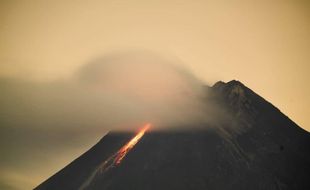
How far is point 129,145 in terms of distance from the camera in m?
139

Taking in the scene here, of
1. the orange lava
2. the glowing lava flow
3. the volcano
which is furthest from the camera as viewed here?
the orange lava

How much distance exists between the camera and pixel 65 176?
140 metres

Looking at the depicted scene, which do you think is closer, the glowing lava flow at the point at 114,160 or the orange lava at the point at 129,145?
the glowing lava flow at the point at 114,160

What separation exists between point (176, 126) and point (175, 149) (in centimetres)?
1719

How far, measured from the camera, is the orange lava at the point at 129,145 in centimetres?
12888

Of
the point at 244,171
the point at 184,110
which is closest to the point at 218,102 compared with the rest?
the point at 184,110

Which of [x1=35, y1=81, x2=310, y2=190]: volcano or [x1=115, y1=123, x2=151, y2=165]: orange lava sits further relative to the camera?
[x1=115, y1=123, x2=151, y2=165]: orange lava

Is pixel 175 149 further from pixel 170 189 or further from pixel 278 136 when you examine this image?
pixel 278 136

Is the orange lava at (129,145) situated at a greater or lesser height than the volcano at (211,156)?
greater

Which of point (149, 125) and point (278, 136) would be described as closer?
point (278, 136)

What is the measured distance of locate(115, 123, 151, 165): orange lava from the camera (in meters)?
129

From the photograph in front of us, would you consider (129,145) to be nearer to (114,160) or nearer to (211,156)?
(114,160)

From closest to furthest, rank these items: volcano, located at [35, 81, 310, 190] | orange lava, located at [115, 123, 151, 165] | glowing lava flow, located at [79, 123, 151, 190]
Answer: volcano, located at [35, 81, 310, 190] < glowing lava flow, located at [79, 123, 151, 190] < orange lava, located at [115, 123, 151, 165]

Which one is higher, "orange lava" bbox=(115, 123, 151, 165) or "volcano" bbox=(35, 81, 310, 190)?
"orange lava" bbox=(115, 123, 151, 165)
